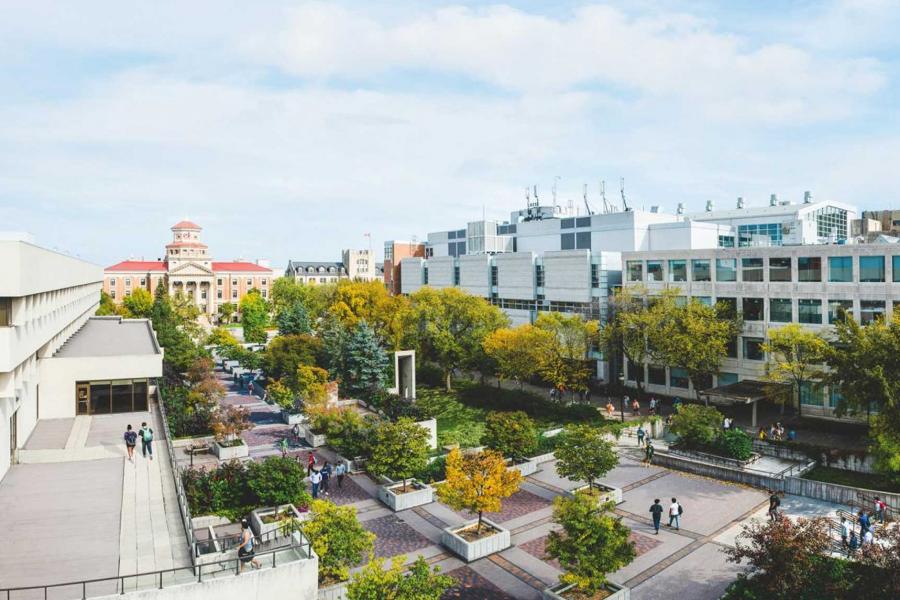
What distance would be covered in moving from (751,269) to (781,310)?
338 centimetres

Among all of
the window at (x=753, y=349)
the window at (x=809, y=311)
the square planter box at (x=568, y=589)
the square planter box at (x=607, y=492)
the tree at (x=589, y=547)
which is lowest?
the square planter box at (x=568, y=589)

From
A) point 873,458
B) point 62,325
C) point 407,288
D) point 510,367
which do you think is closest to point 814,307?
point 873,458

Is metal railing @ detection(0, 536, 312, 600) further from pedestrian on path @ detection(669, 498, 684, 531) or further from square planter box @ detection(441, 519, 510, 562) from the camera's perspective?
pedestrian on path @ detection(669, 498, 684, 531)

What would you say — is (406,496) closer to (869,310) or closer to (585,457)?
(585,457)

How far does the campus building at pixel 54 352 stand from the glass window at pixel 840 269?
127 ft

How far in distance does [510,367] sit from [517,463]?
15756mm

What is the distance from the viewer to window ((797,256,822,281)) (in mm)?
39125

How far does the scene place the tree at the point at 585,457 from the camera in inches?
972

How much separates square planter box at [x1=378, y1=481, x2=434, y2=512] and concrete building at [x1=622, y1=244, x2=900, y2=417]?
Answer: 2350 centimetres

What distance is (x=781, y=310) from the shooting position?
1604 inches

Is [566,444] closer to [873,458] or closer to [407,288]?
[873,458]

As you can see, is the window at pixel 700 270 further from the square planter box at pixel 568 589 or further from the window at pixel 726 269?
the square planter box at pixel 568 589

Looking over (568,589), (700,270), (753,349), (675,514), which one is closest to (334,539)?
(568,589)

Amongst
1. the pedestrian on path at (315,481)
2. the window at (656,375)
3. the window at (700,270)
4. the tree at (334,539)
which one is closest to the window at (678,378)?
the window at (656,375)
